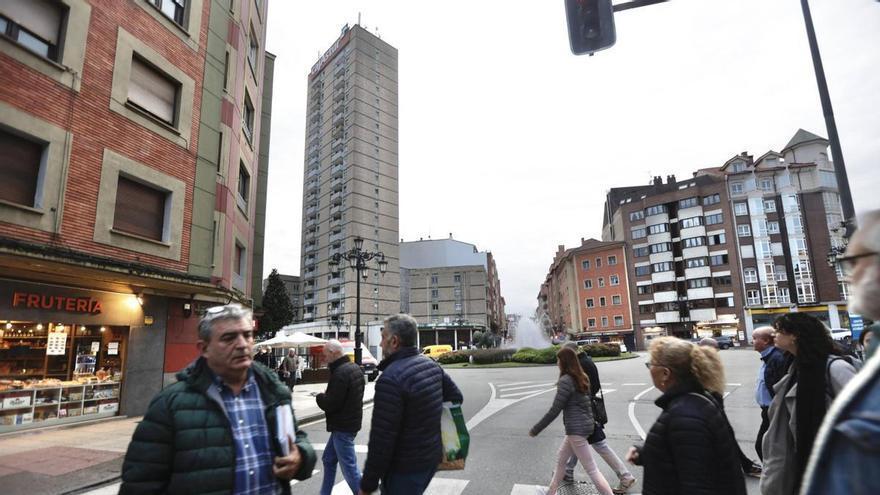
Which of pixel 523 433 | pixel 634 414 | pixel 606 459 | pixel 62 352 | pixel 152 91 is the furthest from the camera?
pixel 152 91

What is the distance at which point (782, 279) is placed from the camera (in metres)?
56.0

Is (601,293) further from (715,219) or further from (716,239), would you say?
(715,219)

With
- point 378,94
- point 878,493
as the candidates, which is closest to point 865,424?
point 878,493

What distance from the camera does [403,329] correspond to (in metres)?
3.65

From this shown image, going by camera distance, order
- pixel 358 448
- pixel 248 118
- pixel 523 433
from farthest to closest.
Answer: pixel 248 118 → pixel 523 433 → pixel 358 448

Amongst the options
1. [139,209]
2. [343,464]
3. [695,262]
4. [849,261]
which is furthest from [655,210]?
[849,261]

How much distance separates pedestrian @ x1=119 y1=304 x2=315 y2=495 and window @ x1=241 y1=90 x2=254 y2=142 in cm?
1761

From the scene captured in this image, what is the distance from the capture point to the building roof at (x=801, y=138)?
6062cm

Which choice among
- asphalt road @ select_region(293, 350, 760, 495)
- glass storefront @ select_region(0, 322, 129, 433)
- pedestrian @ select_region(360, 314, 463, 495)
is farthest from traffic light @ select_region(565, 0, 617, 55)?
glass storefront @ select_region(0, 322, 129, 433)

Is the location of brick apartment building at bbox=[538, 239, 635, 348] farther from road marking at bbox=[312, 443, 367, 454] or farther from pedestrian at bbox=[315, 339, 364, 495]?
pedestrian at bbox=[315, 339, 364, 495]

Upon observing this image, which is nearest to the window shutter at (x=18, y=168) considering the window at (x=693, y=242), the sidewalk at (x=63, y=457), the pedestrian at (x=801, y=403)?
the sidewalk at (x=63, y=457)

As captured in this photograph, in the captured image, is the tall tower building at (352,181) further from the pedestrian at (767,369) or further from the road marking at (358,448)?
the pedestrian at (767,369)

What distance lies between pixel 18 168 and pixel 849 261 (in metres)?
13.1

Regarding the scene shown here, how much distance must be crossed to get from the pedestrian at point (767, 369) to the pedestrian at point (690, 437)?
11.5ft
